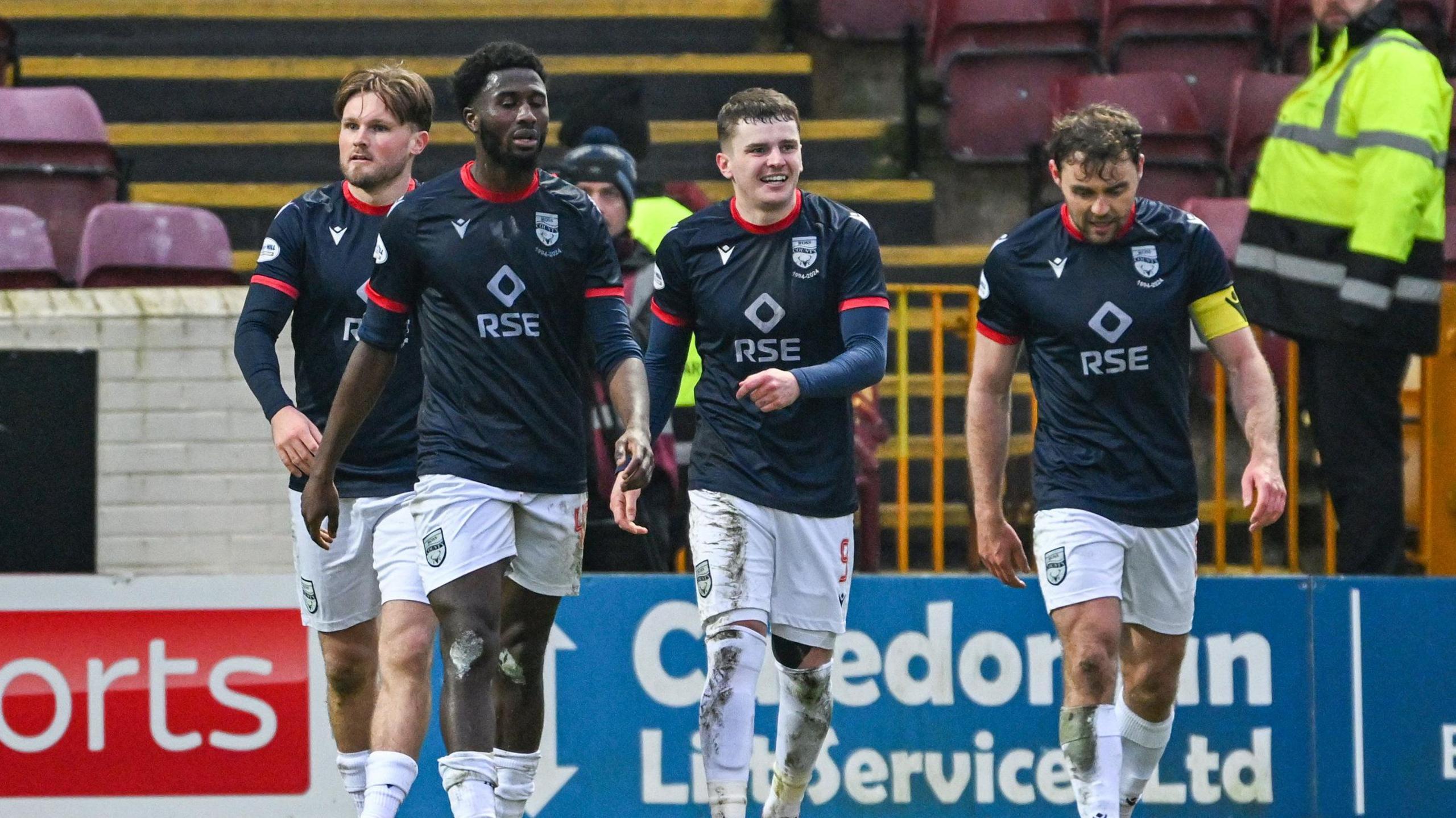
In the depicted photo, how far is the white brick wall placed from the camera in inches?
297

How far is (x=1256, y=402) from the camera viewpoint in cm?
551

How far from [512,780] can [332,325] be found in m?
1.46

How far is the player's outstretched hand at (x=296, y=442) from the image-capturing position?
5.36 metres

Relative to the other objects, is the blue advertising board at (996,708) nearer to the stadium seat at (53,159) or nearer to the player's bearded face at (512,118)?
the player's bearded face at (512,118)

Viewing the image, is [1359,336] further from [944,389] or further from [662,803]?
[662,803]

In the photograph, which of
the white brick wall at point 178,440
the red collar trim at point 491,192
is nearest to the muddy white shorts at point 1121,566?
the red collar trim at point 491,192

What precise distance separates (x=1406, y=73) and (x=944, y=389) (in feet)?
8.78

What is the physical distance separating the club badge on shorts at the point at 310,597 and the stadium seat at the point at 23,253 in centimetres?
346

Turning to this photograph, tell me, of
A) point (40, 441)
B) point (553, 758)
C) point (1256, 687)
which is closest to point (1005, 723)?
point (1256, 687)

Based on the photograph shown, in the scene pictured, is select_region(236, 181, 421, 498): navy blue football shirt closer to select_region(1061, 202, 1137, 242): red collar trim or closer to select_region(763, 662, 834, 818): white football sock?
select_region(763, 662, 834, 818): white football sock

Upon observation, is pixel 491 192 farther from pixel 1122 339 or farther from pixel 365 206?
pixel 1122 339

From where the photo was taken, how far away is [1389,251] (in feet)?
22.9

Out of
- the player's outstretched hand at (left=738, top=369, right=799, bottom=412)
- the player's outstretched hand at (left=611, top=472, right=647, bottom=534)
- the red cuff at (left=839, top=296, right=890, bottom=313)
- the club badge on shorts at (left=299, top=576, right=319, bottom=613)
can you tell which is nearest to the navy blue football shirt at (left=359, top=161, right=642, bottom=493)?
the player's outstretched hand at (left=611, top=472, right=647, bottom=534)

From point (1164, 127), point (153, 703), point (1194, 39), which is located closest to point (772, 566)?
point (153, 703)
